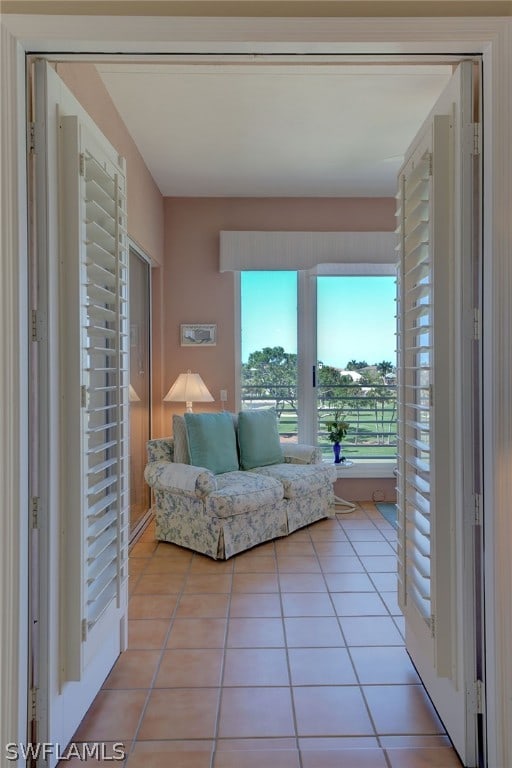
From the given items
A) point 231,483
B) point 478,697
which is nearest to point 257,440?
point 231,483

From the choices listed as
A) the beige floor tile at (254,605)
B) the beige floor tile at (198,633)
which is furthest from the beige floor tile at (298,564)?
the beige floor tile at (198,633)

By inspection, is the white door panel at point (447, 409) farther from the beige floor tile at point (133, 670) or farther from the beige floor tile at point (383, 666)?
the beige floor tile at point (133, 670)

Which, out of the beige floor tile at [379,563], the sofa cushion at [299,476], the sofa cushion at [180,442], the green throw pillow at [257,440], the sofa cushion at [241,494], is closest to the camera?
the beige floor tile at [379,563]

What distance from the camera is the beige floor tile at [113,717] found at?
171 centimetres

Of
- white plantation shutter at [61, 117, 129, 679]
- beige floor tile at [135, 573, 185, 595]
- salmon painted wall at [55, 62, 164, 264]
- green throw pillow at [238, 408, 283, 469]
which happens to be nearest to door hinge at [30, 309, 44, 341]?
white plantation shutter at [61, 117, 129, 679]

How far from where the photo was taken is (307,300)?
4852 millimetres

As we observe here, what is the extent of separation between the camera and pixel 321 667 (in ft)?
6.88

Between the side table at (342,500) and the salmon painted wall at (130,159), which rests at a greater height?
the salmon painted wall at (130,159)

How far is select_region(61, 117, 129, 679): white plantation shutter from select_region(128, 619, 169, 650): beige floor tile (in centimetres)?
36

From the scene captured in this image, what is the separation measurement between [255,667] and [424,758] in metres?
0.76

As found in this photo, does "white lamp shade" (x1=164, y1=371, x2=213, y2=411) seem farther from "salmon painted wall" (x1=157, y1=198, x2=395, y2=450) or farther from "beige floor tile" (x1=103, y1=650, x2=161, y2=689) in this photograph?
"beige floor tile" (x1=103, y1=650, x2=161, y2=689)

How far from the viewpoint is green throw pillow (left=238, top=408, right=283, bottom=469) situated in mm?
4082

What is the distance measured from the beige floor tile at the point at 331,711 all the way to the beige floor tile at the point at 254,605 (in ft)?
2.12

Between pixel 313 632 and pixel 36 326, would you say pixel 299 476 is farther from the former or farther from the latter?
pixel 36 326
